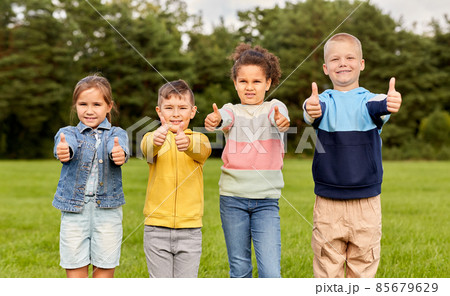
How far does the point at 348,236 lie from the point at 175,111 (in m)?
1.48

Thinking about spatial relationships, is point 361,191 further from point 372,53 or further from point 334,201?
point 372,53

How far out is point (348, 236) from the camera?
10.5 ft

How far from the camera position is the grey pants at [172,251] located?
3361mm

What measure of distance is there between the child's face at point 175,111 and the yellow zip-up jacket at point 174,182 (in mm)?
92

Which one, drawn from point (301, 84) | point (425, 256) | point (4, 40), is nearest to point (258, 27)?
point (301, 84)

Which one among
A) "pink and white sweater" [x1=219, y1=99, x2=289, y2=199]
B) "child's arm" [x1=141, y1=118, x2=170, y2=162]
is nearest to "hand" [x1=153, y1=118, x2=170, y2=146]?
"child's arm" [x1=141, y1=118, x2=170, y2=162]

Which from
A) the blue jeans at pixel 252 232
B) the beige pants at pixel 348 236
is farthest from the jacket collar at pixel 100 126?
the beige pants at pixel 348 236

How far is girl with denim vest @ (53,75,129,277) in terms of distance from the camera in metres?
3.24

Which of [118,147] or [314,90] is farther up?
[314,90]

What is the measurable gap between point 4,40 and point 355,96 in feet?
112

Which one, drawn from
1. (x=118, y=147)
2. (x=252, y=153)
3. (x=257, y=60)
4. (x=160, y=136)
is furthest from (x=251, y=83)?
(x=118, y=147)

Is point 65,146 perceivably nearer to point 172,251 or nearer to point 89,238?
point 89,238
